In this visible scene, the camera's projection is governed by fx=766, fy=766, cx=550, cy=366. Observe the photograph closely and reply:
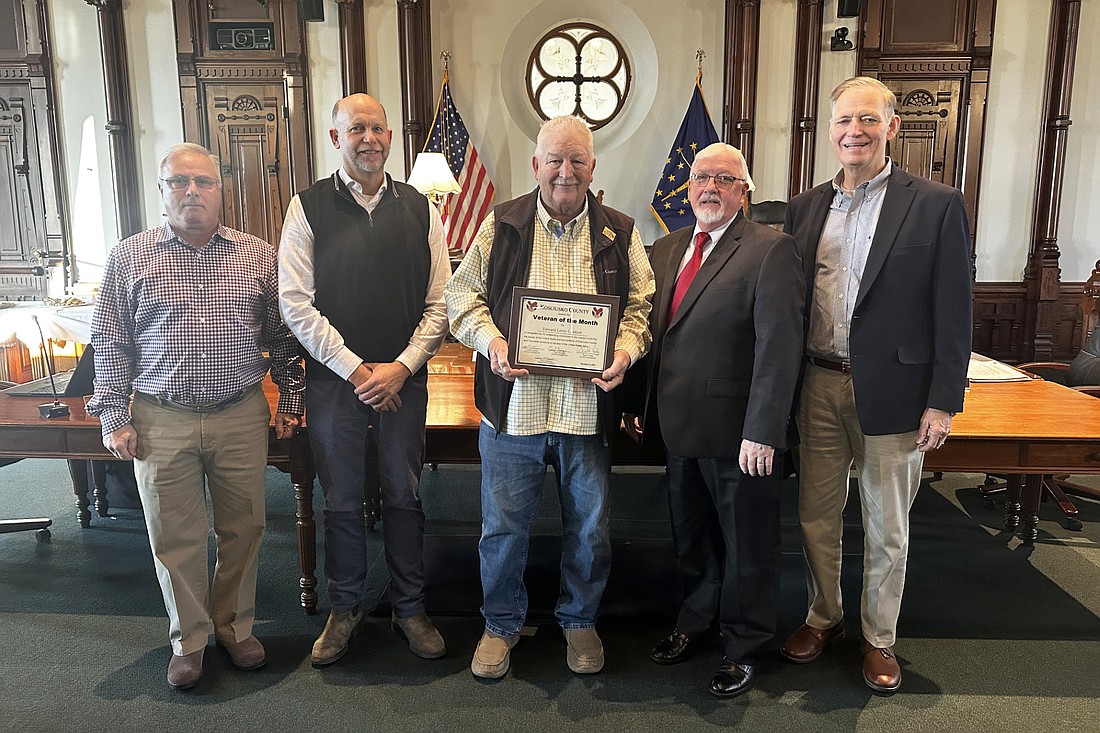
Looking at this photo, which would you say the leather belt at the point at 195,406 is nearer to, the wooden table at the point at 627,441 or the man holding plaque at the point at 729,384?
the wooden table at the point at 627,441

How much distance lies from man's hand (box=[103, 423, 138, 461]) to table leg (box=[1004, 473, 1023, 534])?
3.53 metres

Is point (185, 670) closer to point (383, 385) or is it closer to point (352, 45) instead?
point (383, 385)

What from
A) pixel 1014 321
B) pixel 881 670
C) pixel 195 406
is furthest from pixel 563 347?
pixel 1014 321

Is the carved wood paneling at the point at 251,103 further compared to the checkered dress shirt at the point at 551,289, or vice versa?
the carved wood paneling at the point at 251,103

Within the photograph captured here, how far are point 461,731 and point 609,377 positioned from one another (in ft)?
3.45

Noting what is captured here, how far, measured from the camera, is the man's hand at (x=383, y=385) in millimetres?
2242

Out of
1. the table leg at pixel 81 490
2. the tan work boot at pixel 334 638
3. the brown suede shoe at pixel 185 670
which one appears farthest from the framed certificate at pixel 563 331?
the table leg at pixel 81 490

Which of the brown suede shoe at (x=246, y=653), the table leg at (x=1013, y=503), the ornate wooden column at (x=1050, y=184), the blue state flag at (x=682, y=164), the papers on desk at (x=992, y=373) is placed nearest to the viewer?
the brown suede shoe at (x=246, y=653)

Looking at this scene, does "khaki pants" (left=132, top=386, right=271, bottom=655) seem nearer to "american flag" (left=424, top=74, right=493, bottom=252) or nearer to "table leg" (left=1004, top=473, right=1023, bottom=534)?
"table leg" (left=1004, top=473, right=1023, bottom=534)

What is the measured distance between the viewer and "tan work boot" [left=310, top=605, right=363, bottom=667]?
7.88 ft

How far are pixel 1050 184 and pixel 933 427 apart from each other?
5.36 metres

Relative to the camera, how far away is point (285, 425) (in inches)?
95.5

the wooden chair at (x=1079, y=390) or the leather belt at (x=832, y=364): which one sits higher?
the leather belt at (x=832, y=364)

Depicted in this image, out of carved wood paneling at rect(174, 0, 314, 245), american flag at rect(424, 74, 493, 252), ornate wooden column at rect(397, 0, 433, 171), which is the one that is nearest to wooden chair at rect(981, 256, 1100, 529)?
american flag at rect(424, 74, 493, 252)
